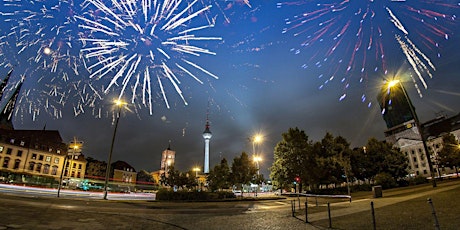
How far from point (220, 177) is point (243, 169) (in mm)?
4698

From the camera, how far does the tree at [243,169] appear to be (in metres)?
44.8

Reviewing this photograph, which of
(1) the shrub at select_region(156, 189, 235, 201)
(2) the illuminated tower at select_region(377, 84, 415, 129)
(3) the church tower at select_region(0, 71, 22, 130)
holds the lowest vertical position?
(1) the shrub at select_region(156, 189, 235, 201)

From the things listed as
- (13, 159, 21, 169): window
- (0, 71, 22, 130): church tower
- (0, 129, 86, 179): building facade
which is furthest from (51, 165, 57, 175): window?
(0, 71, 22, 130): church tower

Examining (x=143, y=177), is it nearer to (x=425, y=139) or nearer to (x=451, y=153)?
(x=451, y=153)

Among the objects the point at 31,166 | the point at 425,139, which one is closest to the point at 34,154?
the point at 31,166

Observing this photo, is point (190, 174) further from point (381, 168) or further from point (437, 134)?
point (437, 134)

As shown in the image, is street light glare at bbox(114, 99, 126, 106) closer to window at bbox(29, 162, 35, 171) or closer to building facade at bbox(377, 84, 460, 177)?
window at bbox(29, 162, 35, 171)

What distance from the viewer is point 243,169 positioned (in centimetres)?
4641

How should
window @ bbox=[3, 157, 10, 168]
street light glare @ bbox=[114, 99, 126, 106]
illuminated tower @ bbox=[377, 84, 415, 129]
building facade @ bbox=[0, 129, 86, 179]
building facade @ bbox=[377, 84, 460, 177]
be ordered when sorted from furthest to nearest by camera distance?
1. illuminated tower @ bbox=[377, 84, 415, 129]
2. building facade @ bbox=[377, 84, 460, 177]
3. building facade @ bbox=[0, 129, 86, 179]
4. window @ bbox=[3, 157, 10, 168]
5. street light glare @ bbox=[114, 99, 126, 106]

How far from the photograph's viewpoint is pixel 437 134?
90562 mm

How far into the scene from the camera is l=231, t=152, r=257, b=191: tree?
4484 cm

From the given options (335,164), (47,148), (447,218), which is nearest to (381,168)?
(335,164)

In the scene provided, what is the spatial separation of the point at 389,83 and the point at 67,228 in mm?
24983

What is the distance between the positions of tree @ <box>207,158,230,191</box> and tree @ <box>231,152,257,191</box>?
1352 mm
